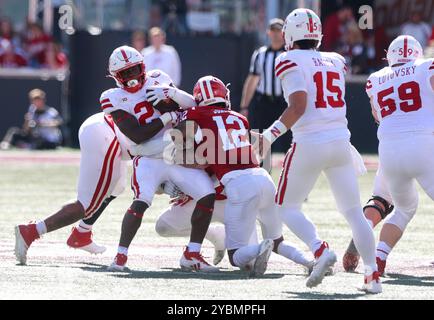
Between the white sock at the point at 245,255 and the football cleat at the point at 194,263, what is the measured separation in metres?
0.23

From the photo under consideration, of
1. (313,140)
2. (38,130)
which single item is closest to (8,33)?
(38,130)

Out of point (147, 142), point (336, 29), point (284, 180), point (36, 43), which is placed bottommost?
point (284, 180)

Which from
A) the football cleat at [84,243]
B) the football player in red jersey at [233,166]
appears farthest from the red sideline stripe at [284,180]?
the football cleat at [84,243]

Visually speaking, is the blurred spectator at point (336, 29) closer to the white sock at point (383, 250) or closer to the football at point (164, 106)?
the football at point (164, 106)

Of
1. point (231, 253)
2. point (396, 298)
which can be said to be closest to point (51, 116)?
point (231, 253)

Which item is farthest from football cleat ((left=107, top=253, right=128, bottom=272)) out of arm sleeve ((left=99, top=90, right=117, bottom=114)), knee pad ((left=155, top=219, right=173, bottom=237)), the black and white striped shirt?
the black and white striped shirt

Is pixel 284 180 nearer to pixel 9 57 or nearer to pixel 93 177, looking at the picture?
pixel 93 177

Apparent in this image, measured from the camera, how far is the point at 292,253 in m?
7.77

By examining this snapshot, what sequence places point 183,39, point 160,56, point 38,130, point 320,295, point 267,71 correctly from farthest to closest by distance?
point 38,130, point 183,39, point 160,56, point 267,71, point 320,295

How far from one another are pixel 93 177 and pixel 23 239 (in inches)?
27.6

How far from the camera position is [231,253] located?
787 cm

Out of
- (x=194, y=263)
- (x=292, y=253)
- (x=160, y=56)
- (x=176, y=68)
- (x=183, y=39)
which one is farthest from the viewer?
(x=183, y=39)

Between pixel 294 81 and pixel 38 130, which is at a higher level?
pixel 294 81

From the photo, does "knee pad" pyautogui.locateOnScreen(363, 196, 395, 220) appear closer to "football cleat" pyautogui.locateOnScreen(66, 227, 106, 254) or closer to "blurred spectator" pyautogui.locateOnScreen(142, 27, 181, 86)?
"football cleat" pyautogui.locateOnScreen(66, 227, 106, 254)
